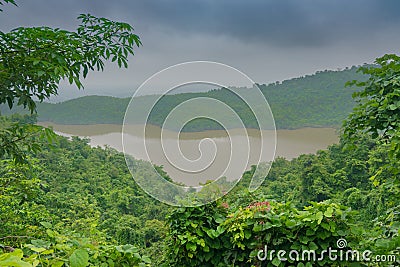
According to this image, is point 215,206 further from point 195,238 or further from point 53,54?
point 53,54

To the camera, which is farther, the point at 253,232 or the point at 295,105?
the point at 295,105

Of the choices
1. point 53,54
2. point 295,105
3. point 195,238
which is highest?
point 295,105

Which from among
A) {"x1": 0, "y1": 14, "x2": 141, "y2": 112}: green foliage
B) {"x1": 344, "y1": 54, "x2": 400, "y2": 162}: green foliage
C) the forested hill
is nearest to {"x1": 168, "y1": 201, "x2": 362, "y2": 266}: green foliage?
{"x1": 344, "y1": 54, "x2": 400, "y2": 162}: green foliage

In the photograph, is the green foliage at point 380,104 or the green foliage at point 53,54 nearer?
the green foliage at point 53,54

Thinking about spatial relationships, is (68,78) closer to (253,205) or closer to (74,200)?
(253,205)

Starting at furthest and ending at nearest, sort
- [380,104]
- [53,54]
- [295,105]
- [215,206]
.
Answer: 1. [295,105]
2. [215,206]
3. [380,104]
4. [53,54]

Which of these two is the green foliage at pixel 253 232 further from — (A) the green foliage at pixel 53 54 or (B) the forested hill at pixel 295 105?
(B) the forested hill at pixel 295 105

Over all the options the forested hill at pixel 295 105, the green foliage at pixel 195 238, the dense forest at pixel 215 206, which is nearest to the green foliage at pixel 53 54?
the dense forest at pixel 215 206

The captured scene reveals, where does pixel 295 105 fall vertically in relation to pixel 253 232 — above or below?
above

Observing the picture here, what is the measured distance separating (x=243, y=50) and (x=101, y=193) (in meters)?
4.57

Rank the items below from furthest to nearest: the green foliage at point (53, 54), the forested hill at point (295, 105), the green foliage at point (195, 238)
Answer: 1. the forested hill at point (295, 105)
2. the green foliage at point (195, 238)
3. the green foliage at point (53, 54)

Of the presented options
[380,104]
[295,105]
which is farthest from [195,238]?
[295,105]

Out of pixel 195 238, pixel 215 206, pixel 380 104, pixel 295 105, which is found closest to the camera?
pixel 380 104

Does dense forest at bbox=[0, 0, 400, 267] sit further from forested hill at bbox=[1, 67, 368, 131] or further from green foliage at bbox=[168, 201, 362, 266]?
forested hill at bbox=[1, 67, 368, 131]
